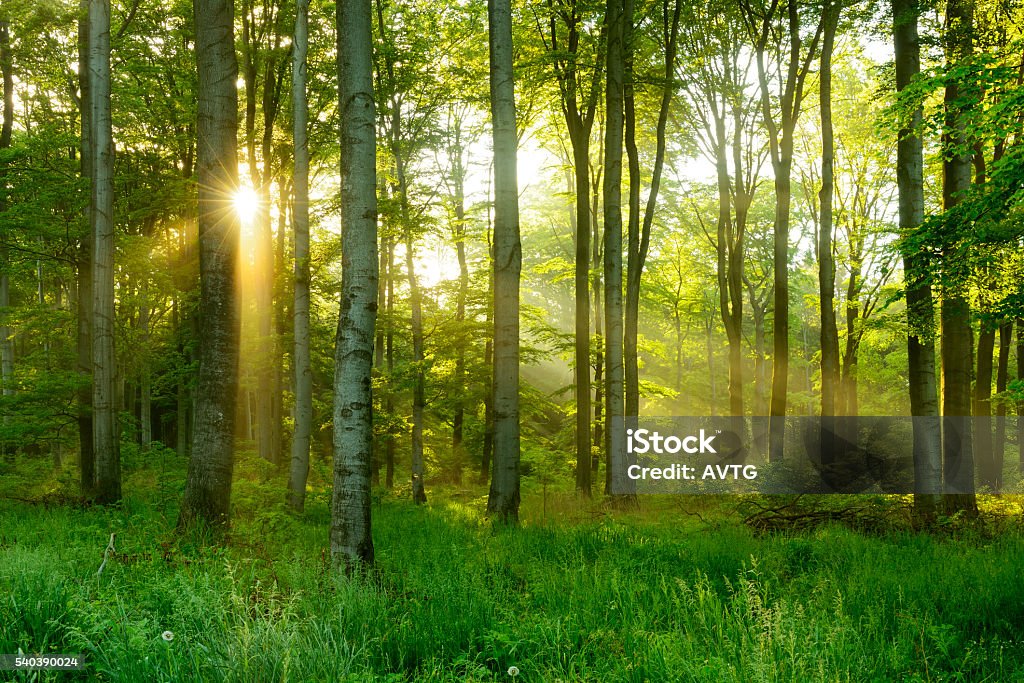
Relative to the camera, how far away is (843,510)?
1047 centimetres

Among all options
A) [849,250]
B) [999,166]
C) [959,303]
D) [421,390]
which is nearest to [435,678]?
[999,166]

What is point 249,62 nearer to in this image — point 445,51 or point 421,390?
point 445,51

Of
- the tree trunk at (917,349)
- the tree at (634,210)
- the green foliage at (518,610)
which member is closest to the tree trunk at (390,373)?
the tree at (634,210)

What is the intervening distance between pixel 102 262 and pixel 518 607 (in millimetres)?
10084

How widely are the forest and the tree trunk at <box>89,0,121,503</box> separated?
0.18 ft

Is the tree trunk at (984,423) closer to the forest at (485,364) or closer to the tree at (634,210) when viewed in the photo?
the forest at (485,364)

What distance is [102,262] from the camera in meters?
10.9

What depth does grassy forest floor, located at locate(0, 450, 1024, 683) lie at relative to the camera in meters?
3.49

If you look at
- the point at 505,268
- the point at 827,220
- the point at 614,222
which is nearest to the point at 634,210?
the point at 614,222

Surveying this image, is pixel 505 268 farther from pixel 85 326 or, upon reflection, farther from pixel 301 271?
pixel 85 326

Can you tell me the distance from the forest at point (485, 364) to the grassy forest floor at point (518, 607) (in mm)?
53

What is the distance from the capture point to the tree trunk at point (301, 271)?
435 inches

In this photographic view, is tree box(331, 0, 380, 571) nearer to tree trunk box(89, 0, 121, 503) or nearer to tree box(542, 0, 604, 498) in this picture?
tree trunk box(89, 0, 121, 503)

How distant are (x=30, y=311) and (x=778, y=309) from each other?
17.0 metres
